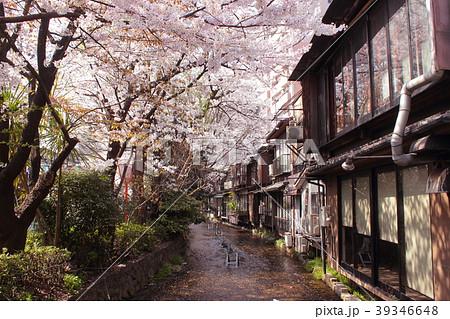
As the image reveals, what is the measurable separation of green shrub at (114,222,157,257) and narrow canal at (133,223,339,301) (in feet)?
4.56

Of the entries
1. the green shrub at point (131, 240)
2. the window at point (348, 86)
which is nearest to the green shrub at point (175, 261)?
the green shrub at point (131, 240)

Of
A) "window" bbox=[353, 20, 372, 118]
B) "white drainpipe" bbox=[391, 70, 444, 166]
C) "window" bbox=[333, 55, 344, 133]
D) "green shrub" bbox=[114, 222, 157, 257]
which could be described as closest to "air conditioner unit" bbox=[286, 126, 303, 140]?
"window" bbox=[333, 55, 344, 133]

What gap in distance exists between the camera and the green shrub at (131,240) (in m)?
10.8

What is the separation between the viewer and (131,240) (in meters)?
11.2

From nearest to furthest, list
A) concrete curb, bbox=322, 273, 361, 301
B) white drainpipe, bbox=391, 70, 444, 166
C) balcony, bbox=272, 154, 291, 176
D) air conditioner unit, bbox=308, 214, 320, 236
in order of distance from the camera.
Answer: white drainpipe, bbox=391, 70, 444, 166, concrete curb, bbox=322, 273, 361, 301, air conditioner unit, bbox=308, 214, 320, 236, balcony, bbox=272, 154, 291, 176

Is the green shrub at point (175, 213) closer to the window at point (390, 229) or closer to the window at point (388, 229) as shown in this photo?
the window at point (390, 229)

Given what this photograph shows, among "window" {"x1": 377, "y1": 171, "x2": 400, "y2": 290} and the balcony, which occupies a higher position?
the balcony

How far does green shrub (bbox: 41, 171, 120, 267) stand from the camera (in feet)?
29.5

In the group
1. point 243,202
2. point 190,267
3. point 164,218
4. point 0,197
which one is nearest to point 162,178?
point 164,218

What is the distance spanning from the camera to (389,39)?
25.1ft

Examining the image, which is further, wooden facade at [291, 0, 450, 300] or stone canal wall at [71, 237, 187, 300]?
stone canal wall at [71, 237, 187, 300]

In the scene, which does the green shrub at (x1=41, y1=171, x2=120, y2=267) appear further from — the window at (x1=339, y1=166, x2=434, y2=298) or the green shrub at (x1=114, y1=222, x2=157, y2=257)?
the window at (x1=339, y1=166, x2=434, y2=298)

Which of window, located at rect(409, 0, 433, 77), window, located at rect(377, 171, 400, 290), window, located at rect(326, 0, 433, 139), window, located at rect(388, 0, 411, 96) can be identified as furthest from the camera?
window, located at rect(377, 171, 400, 290)

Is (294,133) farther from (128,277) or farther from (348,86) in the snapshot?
(128,277)
